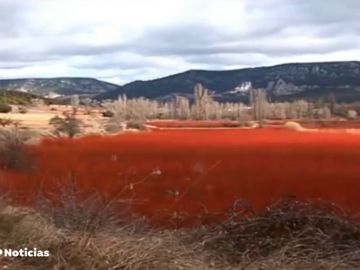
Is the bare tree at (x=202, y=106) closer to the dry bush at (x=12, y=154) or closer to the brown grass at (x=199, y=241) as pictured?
the dry bush at (x=12, y=154)

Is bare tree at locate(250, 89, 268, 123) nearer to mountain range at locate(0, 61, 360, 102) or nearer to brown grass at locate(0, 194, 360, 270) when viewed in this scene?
mountain range at locate(0, 61, 360, 102)

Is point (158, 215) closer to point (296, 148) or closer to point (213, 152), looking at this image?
point (213, 152)

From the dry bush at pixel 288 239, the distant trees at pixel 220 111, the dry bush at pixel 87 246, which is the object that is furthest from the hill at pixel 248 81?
the dry bush at pixel 87 246

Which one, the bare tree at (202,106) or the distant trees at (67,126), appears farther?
the bare tree at (202,106)

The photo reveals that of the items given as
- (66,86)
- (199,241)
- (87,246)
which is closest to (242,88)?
(66,86)

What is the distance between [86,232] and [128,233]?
0.74 m

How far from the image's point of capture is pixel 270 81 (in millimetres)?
151500

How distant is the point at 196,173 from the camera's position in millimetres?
18375

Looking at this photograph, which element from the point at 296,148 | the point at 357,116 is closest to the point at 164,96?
the point at 357,116

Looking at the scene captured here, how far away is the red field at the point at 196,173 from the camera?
10.6 metres

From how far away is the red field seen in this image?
34.8ft

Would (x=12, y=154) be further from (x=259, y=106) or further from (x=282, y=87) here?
(x=282, y=87)

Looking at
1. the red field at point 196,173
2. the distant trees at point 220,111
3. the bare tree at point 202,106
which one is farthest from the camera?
the bare tree at point 202,106

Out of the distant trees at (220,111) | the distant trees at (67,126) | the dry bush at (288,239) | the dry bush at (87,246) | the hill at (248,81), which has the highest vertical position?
the hill at (248,81)
